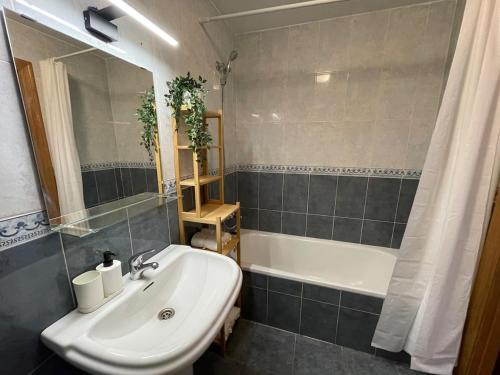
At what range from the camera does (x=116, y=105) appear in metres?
0.93

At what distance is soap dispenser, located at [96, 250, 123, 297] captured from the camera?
32.4 inches

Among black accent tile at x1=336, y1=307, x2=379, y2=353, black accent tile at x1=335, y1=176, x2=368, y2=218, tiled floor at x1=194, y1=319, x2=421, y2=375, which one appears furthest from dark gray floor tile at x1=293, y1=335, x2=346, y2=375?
black accent tile at x1=335, y1=176, x2=368, y2=218

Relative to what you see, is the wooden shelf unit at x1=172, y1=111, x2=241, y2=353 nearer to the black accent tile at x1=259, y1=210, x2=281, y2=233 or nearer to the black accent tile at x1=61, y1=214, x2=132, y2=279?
the black accent tile at x1=61, y1=214, x2=132, y2=279

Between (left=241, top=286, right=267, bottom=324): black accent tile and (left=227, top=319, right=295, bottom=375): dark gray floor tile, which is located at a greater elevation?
(left=241, top=286, right=267, bottom=324): black accent tile

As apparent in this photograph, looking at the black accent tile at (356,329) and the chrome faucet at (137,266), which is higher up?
the chrome faucet at (137,266)

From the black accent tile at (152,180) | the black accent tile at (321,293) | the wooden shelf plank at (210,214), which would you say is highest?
the black accent tile at (152,180)

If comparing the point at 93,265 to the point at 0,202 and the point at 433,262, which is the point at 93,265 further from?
the point at 433,262

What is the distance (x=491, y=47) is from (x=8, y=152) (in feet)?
5.82

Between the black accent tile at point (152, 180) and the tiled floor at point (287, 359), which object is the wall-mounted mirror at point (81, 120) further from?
the tiled floor at point (287, 359)

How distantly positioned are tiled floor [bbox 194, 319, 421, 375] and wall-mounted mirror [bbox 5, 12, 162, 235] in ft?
3.87

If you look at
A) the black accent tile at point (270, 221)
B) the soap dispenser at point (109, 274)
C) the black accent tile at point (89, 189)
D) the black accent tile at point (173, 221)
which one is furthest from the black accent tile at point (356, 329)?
the black accent tile at point (89, 189)

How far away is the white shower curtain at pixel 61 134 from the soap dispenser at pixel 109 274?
0.75 feet

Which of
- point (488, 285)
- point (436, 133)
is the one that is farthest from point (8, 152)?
point (488, 285)

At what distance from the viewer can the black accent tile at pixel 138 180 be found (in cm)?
103
